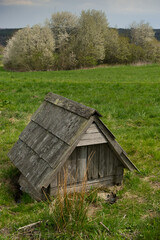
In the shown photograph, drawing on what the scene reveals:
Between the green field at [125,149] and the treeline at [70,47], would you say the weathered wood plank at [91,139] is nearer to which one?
the green field at [125,149]

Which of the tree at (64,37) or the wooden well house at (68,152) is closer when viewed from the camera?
the wooden well house at (68,152)

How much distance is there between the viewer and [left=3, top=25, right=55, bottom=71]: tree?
43.1 meters

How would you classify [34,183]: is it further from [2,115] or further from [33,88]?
[33,88]

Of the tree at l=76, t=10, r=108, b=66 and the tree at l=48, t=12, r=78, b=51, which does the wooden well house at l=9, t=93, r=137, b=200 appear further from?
the tree at l=48, t=12, r=78, b=51

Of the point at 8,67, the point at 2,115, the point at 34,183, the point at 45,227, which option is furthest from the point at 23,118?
the point at 8,67

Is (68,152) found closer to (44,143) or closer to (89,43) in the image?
(44,143)

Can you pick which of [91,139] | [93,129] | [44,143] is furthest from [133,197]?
[44,143]

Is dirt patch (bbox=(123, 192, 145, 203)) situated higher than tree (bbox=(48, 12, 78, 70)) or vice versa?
tree (bbox=(48, 12, 78, 70))

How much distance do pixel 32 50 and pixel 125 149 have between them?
40824 millimetres

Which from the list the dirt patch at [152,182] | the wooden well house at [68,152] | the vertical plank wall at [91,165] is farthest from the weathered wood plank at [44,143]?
the dirt patch at [152,182]

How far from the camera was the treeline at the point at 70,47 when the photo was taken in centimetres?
4378

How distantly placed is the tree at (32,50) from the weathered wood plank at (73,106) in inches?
1516

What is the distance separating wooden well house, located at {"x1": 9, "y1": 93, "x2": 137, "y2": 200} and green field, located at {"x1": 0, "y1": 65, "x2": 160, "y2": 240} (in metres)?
0.49

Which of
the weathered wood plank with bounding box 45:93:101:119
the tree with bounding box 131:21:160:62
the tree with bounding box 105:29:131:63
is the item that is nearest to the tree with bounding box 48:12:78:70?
the tree with bounding box 105:29:131:63
